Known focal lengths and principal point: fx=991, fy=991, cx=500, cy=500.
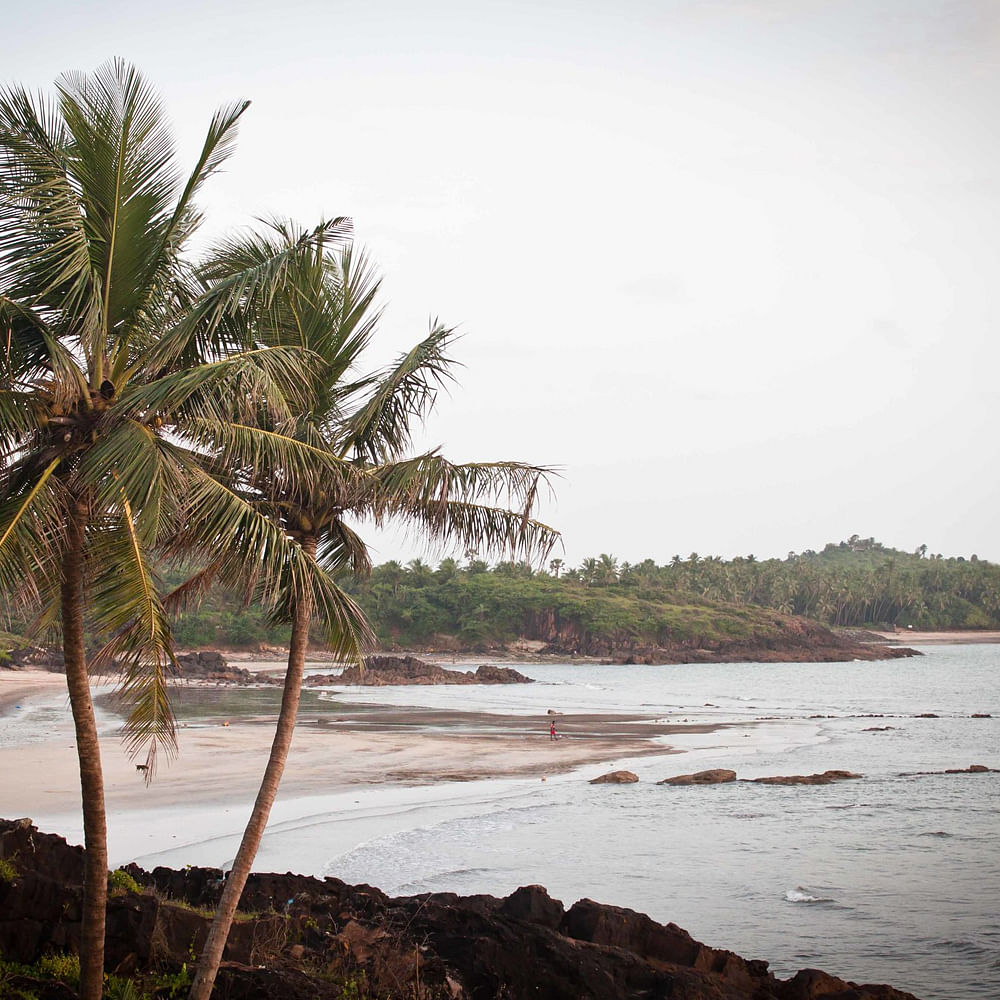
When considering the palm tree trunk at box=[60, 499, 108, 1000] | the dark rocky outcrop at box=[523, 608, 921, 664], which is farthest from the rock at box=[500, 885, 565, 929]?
the dark rocky outcrop at box=[523, 608, 921, 664]

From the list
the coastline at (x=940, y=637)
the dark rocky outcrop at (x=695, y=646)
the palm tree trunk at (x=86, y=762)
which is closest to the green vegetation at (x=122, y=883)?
the palm tree trunk at (x=86, y=762)

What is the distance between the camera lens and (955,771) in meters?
29.2

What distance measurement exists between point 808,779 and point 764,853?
9.32 m

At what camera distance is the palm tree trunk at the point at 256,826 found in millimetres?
7590

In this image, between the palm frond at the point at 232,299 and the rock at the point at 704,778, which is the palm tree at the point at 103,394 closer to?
the palm frond at the point at 232,299

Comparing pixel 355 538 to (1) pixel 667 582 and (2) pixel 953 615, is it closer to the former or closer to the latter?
(1) pixel 667 582

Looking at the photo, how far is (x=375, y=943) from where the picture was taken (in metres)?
9.59

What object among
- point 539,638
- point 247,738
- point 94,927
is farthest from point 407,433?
point 539,638

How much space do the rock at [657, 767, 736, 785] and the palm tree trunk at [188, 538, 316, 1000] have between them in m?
19.1

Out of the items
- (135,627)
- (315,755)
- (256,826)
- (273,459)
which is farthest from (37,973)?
(315,755)

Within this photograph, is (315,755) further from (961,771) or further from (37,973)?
(37,973)

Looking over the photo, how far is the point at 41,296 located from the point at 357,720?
3586 cm

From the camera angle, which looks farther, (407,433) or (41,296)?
(407,433)

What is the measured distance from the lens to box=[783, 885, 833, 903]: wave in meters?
15.2
